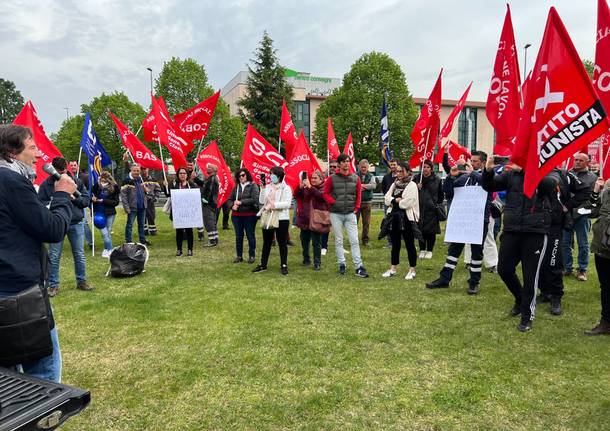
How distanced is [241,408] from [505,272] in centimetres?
378

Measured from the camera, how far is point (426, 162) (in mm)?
8953

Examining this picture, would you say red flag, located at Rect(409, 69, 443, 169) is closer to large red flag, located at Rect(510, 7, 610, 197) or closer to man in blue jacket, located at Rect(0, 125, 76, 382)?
large red flag, located at Rect(510, 7, 610, 197)

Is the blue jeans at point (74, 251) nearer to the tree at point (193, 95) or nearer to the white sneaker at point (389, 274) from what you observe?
the white sneaker at point (389, 274)

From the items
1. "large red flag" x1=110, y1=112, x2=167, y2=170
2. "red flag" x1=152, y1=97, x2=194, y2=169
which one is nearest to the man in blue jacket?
"red flag" x1=152, y1=97, x2=194, y2=169

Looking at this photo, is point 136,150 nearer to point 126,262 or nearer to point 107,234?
point 107,234

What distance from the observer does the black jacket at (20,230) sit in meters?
2.39

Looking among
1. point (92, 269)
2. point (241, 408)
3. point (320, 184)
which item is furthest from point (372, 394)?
point (92, 269)

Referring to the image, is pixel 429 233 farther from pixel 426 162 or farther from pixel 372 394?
pixel 372 394

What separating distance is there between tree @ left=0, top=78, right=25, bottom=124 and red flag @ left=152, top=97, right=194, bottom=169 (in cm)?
7580

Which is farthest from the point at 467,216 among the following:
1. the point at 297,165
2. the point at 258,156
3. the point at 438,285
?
the point at 258,156

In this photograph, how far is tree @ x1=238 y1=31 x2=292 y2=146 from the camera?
40750 millimetres

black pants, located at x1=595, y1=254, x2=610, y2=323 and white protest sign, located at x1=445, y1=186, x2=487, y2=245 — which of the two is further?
white protest sign, located at x1=445, y1=186, x2=487, y2=245

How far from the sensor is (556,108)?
14.4ft

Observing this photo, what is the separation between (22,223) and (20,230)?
8 centimetres
